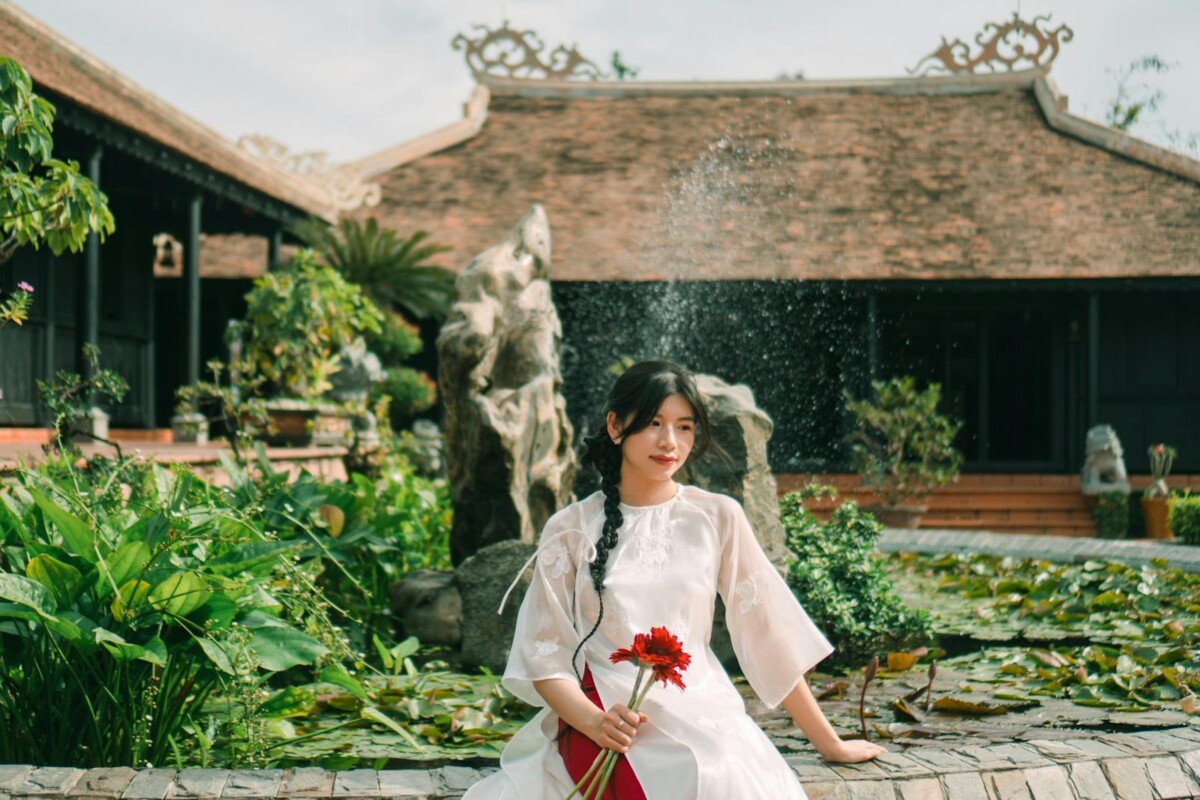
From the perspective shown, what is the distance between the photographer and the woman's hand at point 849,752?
2.73 meters

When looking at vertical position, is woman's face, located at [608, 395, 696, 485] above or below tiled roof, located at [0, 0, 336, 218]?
below

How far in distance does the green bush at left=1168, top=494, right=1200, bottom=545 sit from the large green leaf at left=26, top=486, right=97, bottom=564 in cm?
1067

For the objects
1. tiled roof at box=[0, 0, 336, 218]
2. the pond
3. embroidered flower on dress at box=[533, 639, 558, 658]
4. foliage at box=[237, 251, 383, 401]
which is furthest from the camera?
foliage at box=[237, 251, 383, 401]

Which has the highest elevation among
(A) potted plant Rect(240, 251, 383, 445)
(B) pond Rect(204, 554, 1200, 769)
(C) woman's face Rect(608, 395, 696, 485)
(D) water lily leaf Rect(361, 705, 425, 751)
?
(A) potted plant Rect(240, 251, 383, 445)

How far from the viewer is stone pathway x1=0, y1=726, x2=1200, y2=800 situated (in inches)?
105

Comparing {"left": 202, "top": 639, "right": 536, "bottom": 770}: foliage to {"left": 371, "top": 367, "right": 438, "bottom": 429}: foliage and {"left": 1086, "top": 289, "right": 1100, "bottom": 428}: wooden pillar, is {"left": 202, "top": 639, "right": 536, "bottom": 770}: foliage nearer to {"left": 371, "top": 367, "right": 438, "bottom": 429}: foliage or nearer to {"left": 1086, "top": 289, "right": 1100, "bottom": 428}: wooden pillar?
{"left": 371, "top": 367, "right": 438, "bottom": 429}: foliage

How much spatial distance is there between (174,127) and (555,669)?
1086cm

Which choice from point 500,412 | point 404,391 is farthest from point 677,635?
point 404,391

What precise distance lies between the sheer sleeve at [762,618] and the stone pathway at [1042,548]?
5192mm

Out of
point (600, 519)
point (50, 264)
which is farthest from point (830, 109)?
point (600, 519)

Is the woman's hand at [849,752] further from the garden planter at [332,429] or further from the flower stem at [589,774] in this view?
the garden planter at [332,429]

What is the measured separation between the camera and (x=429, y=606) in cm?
516

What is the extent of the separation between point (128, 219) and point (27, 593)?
1133 cm

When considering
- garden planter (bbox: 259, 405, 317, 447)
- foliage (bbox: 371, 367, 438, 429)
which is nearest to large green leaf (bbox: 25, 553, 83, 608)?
garden planter (bbox: 259, 405, 317, 447)
